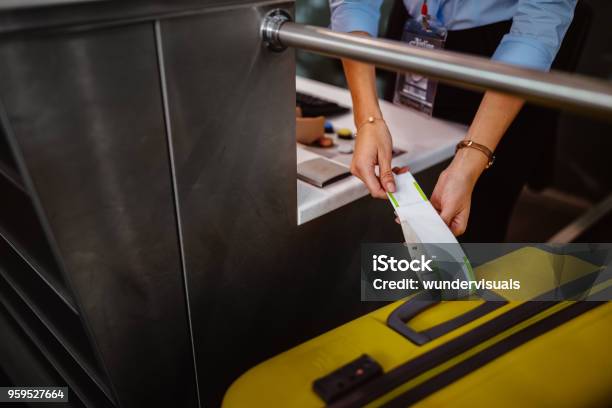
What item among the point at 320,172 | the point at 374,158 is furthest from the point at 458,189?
the point at 320,172

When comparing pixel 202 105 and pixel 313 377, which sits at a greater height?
pixel 202 105

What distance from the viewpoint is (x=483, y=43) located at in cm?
113

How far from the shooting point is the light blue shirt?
2.93ft

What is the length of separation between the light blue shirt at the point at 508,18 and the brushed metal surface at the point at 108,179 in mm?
528

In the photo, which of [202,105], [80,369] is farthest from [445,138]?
[80,369]

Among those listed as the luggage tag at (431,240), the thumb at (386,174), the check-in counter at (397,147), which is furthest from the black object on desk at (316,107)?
the luggage tag at (431,240)

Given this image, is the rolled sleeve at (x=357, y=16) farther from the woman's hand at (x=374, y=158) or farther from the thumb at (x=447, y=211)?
the thumb at (x=447, y=211)

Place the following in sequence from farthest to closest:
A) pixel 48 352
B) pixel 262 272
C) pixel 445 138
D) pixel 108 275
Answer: pixel 445 138, pixel 48 352, pixel 262 272, pixel 108 275

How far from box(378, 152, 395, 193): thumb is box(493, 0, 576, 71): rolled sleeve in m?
0.26

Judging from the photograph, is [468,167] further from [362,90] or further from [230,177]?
[230,177]

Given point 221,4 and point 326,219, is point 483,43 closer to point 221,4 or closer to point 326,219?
point 326,219

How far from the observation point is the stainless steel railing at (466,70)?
0.44m

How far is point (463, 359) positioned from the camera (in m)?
0.68

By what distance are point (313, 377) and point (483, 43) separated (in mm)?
827
